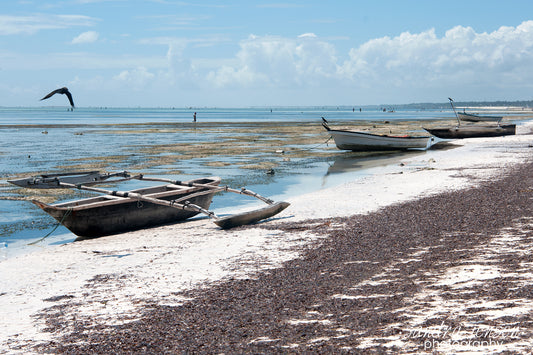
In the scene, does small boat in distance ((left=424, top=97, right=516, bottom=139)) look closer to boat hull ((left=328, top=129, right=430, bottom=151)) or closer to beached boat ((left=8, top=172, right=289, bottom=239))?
boat hull ((left=328, top=129, right=430, bottom=151))

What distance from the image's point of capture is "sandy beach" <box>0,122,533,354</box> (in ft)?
19.5

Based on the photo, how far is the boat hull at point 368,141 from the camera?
122ft

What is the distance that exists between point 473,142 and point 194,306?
136ft

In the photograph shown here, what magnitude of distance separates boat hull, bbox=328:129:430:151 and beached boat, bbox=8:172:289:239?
76.0 ft

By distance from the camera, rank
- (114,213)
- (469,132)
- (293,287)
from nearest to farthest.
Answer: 1. (293,287)
2. (114,213)
3. (469,132)

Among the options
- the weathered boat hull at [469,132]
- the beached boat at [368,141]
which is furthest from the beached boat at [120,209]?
the weathered boat hull at [469,132]

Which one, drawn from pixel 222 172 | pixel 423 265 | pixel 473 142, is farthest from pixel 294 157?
pixel 423 265

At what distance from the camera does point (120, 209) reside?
45.0 ft

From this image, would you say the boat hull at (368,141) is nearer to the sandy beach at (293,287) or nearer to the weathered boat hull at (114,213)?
the sandy beach at (293,287)

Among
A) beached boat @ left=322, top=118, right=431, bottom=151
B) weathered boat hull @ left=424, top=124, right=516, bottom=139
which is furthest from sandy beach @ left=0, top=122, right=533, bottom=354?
weathered boat hull @ left=424, top=124, right=516, bottom=139

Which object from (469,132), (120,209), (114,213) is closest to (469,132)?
(469,132)

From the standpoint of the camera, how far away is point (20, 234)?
13.8 meters

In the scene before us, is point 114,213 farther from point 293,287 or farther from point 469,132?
point 469,132

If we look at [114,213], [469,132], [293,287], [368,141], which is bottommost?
[293,287]
